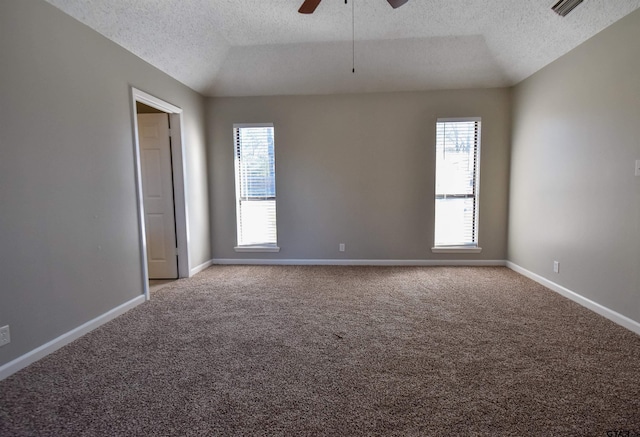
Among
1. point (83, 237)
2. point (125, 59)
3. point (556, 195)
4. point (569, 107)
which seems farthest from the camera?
point (556, 195)

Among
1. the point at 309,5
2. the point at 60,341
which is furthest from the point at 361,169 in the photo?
the point at 60,341

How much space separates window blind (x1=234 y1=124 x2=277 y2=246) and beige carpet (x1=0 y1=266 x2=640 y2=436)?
1.70 metres

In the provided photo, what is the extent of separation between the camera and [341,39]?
372 centimetres

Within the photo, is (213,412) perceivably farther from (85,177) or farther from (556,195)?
(556,195)

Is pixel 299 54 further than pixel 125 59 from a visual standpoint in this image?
Yes

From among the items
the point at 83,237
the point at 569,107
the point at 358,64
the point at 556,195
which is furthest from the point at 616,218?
the point at 83,237

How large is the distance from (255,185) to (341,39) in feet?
7.76

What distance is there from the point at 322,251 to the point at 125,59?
3.38 m

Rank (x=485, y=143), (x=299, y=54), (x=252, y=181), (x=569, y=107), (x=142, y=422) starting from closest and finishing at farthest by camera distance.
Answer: (x=142, y=422), (x=569, y=107), (x=299, y=54), (x=485, y=143), (x=252, y=181)

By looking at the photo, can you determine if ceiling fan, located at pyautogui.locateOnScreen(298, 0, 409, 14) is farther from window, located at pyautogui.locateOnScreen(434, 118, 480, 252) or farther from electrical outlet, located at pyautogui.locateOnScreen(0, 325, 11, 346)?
electrical outlet, located at pyautogui.locateOnScreen(0, 325, 11, 346)

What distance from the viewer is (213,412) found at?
1.60 metres

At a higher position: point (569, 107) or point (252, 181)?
point (569, 107)

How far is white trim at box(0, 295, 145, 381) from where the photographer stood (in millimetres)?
1961

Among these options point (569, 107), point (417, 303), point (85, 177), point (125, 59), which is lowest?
point (417, 303)
